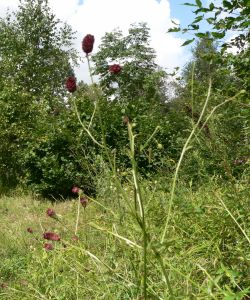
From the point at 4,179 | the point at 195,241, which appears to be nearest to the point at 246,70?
the point at 195,241

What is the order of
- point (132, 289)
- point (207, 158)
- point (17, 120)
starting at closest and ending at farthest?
point (132, 289) < point (207, 158) < point (17, 120)

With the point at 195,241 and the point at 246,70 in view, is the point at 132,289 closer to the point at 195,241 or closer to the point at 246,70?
the point at 195,241

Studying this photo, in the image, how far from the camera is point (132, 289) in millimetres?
2035

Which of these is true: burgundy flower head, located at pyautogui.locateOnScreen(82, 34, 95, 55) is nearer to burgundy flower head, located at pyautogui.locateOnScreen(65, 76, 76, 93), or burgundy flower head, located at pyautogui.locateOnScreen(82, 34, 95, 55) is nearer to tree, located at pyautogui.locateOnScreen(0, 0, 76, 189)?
burgundy flower head, located at pyautogui.locateOnScreen(65, 76, 76, 93)

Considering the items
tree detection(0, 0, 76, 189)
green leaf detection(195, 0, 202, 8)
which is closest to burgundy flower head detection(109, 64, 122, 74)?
green leaf detection(195, 0, 202, 8)

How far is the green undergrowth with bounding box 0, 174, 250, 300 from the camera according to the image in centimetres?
165

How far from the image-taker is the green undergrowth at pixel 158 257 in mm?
1654

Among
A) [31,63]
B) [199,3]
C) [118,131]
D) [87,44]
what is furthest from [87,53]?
[31,63]

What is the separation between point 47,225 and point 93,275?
4196mm

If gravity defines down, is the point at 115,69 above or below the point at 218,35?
below

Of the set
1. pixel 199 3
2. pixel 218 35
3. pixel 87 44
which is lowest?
pixel 87 44

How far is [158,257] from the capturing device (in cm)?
112

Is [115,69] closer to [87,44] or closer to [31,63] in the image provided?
[87,44]

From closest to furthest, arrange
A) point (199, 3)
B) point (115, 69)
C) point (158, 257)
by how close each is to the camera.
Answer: point (158, 257) < point (115, 69) < point (199, 3)
